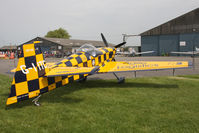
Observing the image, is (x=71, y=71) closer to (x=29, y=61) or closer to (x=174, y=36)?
(x=29, y=61)

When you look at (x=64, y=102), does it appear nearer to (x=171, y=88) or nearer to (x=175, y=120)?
(x=175, y=120)

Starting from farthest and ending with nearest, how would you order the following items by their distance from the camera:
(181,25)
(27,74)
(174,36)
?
(174,36), (181,25), (27,74)

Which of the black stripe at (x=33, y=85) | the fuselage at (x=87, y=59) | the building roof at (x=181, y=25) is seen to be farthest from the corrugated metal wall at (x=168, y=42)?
the black stripe at (x=33, y=85)

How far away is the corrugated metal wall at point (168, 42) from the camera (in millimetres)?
34547

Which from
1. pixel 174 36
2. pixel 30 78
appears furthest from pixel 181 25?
pixel 30 78

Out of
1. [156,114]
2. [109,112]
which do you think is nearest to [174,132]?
[156,114]

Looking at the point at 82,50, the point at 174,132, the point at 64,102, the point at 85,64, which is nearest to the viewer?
the point at 174,132

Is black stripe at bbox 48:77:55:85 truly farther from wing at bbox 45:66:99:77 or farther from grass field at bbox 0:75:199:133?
grass field at bbox 0:75:199:133

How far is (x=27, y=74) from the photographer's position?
168 inches

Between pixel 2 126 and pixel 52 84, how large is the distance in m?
1.63

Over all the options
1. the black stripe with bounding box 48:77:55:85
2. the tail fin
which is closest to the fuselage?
the black stripe with bounding box 48:77:55:85

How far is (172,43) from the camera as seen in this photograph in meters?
36.9

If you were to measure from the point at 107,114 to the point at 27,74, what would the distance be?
7.65ft

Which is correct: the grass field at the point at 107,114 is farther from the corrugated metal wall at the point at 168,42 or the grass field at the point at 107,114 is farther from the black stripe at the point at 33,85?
the corrugated metal wall at the point at 168,42
